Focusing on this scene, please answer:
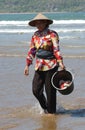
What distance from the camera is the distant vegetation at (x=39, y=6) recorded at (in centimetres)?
15488

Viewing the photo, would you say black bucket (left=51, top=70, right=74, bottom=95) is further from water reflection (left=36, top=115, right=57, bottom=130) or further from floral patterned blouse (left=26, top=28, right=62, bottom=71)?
water reflection (left=36, top=115, right=57, bottom=130)

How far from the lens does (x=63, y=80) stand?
8.01 m

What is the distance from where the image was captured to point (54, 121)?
301 inches

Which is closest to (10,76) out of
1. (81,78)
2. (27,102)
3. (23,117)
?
(81,78)

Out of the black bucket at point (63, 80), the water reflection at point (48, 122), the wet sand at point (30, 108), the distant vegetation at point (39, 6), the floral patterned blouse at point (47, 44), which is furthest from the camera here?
the distant vegetation at point (39, 6)

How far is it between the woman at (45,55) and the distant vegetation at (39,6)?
144m

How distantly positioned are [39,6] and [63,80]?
497 ft

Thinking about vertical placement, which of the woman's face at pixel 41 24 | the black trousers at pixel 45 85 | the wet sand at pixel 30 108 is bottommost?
the wet sand at pixel 30 108

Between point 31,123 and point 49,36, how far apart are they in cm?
132

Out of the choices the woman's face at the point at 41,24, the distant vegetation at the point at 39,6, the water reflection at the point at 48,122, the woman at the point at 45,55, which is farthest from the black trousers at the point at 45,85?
the distant vegetation at the point at 39,6

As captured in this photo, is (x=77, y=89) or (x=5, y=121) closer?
(x=5, y=121)

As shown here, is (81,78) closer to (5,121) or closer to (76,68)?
(76,68)

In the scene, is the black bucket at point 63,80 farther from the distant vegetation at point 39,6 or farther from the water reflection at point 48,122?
the distant vegetation at point 39,6

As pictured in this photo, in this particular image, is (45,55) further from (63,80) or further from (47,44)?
(63,80)
